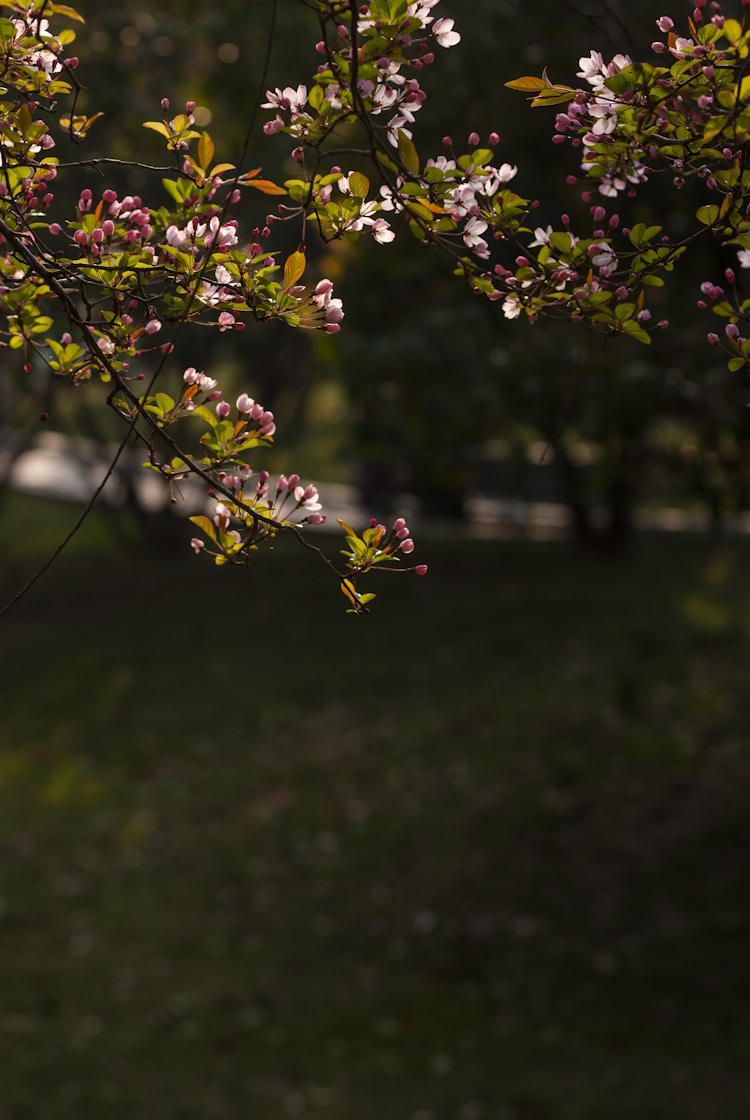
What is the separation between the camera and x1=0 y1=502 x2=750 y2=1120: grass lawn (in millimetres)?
8211

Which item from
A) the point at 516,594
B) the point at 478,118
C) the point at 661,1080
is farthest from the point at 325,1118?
the point at 516,594

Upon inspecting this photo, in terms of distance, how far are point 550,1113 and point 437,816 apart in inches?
162

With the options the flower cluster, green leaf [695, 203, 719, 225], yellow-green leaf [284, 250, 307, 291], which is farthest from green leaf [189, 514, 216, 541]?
green leaf [695, 203, 719, 225]

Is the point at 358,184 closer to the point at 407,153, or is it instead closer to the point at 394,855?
the point at 407,153

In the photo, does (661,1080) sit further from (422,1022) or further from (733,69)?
(733,69)

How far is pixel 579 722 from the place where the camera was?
41.3 ft

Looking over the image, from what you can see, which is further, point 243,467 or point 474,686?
point 474,686

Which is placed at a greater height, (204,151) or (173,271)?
(204,151)

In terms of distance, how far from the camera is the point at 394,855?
35.8 ft

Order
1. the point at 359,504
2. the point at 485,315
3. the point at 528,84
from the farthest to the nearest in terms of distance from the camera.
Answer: the point at 359,504 < the point at 485,315 < the point at 528,84

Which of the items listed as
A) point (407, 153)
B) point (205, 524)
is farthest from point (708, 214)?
point (205, 524)

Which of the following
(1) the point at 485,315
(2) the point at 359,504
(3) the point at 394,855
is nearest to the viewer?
(1) the point at 485,315

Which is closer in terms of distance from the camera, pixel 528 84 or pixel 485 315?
pixel 528 84

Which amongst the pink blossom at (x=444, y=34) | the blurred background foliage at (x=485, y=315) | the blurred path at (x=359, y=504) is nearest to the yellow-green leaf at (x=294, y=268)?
the pink blossom at (x=444, y=34)
